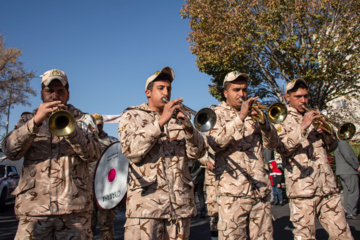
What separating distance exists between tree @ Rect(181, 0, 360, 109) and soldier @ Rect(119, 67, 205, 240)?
41.4ft

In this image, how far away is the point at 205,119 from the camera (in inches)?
Result: 143

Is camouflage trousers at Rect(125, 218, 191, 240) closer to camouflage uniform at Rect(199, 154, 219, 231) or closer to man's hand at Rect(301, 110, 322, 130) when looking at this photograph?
man's hand at Rect(301, 110, 322, 130)

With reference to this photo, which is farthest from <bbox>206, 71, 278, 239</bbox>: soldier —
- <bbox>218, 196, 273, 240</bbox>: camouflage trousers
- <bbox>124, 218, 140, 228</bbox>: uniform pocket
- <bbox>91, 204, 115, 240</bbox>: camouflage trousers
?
<bbox>91, 204, 115, 240</bbox>: camouflage trousers

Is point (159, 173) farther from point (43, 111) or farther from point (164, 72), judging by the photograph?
point (43, 111)

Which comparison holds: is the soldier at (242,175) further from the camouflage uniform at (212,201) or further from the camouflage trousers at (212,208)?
the camouflage trousers at (212,208)

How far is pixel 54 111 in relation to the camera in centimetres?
294

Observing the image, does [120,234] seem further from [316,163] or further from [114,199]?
[316,163]

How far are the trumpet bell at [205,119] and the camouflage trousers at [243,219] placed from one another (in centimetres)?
86

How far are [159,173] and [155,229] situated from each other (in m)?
0.51

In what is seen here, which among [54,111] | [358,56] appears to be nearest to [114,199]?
[54,111]

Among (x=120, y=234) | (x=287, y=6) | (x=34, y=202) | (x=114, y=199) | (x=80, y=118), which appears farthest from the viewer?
(x=287, y=6)

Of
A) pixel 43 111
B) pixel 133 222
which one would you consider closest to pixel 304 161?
pixel 133 222

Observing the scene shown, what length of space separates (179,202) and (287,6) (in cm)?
1380

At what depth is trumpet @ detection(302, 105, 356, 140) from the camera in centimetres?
429
